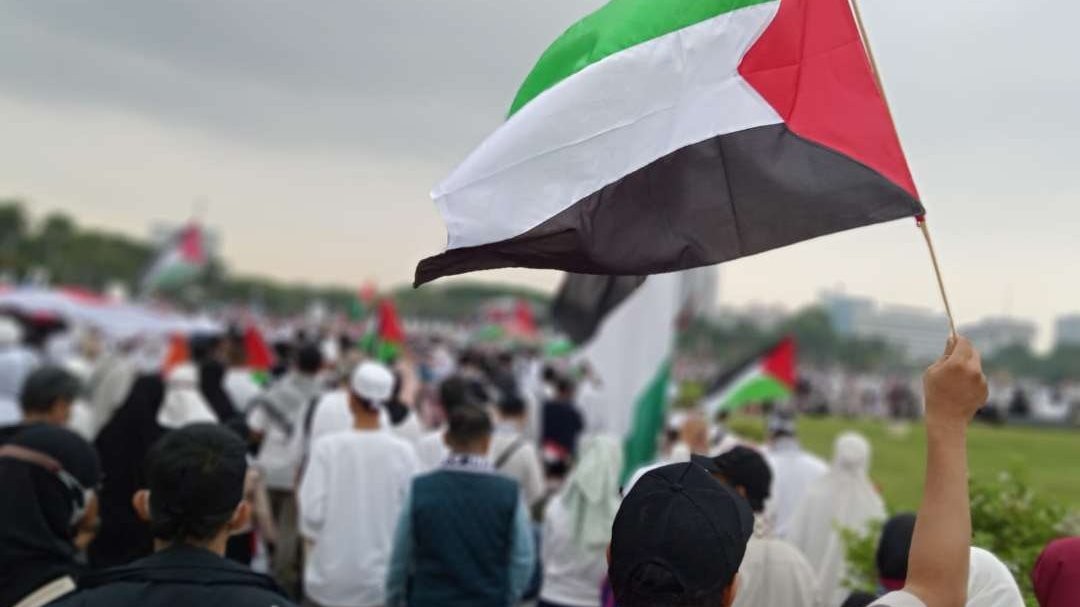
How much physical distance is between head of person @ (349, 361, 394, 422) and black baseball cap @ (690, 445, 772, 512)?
241 centimetres

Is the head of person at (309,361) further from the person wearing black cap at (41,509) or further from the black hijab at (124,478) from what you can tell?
the person wearing black cap at (41,509)

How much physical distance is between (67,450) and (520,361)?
24735 millimetres

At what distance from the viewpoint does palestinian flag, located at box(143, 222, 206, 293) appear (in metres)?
31.2

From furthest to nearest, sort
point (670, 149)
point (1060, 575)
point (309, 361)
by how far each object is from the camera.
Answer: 1. point (309, 361)
2. point (670, 149)
3. point (1060, 575)

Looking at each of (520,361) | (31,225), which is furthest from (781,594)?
(31,225)

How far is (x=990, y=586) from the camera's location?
9.46ft

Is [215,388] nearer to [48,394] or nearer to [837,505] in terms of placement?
[48,394]

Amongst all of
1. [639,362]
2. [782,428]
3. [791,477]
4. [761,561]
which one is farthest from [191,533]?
[639,362]

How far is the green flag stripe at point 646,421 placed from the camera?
9.34 metres

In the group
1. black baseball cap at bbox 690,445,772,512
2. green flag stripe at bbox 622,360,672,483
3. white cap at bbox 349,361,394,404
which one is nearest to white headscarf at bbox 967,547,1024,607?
black baseball cap at bbox 690,445,772,512

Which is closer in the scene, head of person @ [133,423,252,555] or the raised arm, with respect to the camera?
the raised arm

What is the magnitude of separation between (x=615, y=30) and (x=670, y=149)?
0.46 meters

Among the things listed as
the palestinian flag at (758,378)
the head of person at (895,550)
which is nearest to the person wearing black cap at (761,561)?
the head of person at (895,550)

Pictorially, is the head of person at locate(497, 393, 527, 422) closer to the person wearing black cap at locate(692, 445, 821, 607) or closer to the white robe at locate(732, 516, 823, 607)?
the person wearing black cap at locate(692, 445, 821, 607)
